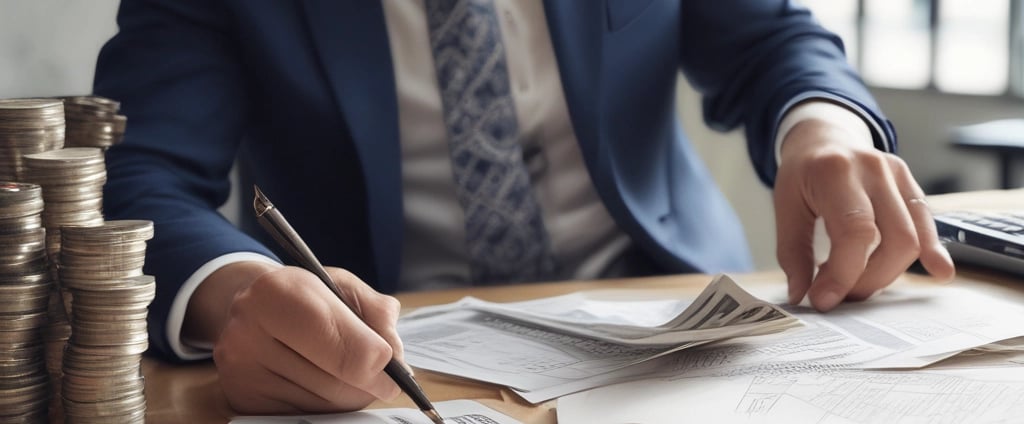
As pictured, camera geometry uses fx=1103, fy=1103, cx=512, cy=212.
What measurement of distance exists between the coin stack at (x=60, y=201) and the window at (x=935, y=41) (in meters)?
4.13

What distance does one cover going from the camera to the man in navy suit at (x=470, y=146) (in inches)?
35.8

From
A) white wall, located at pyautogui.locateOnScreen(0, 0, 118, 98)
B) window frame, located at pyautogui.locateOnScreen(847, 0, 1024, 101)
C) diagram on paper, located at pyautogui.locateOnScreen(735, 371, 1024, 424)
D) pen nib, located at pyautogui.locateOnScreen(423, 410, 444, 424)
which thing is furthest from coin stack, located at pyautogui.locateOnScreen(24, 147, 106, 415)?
window frame, located at pyautogui.locateOnScreen(847, 0, 1024, 101)

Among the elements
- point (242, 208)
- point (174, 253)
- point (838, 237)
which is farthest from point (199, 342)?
point (242, 208)

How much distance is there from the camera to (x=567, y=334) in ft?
2.71

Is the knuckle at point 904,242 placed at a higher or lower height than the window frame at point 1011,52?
higher

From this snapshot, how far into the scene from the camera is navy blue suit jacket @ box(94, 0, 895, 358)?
1063 millimetres

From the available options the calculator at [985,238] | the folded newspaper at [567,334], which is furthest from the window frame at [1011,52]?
the folded newspaper at [567,334]

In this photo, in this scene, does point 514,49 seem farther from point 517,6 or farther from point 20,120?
point 20,120

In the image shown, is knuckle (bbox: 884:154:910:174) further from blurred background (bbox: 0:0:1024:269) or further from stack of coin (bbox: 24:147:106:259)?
blurred background (bbox: 0:0:1024:269)

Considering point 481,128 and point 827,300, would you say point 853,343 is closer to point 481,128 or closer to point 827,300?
point 827,300

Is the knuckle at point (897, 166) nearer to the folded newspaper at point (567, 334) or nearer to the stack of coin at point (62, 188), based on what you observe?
the folded newspaper at point (567, 334)

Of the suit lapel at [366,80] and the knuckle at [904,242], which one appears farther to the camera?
the suit lapel at [366,80]

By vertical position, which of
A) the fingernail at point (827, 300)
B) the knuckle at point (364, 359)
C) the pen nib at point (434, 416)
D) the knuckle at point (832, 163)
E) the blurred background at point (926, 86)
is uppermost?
the knuckle at point (364, 359)

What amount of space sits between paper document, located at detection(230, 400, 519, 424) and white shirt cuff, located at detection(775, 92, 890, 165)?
52 cm
